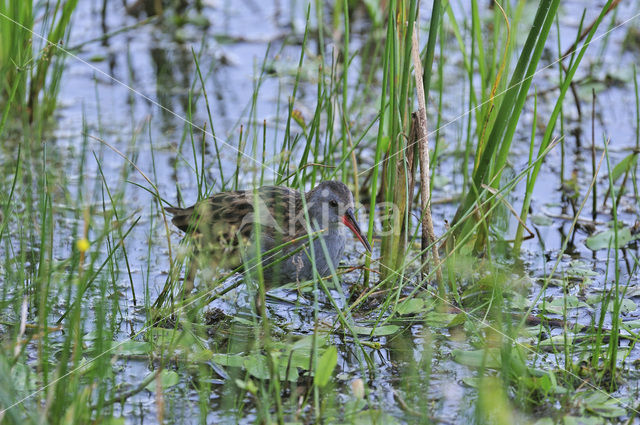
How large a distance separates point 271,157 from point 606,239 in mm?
1995

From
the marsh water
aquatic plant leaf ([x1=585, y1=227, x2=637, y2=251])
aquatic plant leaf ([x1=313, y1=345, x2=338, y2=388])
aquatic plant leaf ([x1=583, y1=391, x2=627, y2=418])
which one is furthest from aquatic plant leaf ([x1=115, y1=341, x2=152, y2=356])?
aquatic plant leaf ([x1=585, y1=227, x2=637, y2=251])

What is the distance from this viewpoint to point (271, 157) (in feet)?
15.7

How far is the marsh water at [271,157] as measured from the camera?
120 inches

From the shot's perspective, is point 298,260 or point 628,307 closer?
point 298,260

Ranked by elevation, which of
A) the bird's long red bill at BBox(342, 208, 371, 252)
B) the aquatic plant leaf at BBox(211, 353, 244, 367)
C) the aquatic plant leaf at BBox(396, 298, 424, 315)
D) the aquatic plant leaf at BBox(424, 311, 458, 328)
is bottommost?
the aquatic plant leaf at BBox(211, 353, 244, 367)

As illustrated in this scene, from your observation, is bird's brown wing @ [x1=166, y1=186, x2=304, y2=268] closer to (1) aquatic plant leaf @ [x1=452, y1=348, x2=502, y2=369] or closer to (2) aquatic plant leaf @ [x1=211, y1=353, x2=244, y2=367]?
(2) aquatic plant leaf @ [x1=211, y1=353, x2=244, y2=367]

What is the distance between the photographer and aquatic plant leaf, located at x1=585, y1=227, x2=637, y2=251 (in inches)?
173

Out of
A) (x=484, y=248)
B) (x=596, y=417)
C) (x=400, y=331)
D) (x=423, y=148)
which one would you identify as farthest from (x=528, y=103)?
(x=596, y=417)

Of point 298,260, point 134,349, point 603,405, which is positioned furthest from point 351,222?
point 603,405

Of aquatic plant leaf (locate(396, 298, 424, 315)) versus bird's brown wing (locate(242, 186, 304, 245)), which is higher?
bird's brown wing (locate(242, 186, 304, 245))

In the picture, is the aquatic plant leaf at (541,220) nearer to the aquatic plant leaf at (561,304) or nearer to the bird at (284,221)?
the aquatic plant leaf at (561,304)

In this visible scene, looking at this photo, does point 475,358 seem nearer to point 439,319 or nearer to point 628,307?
point 439,319

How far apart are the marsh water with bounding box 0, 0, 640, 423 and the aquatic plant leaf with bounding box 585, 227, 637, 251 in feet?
0.12

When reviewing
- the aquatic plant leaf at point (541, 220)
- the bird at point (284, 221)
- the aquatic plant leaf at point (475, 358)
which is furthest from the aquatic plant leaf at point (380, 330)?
the aquatic plant leaf at point (541, 220)
